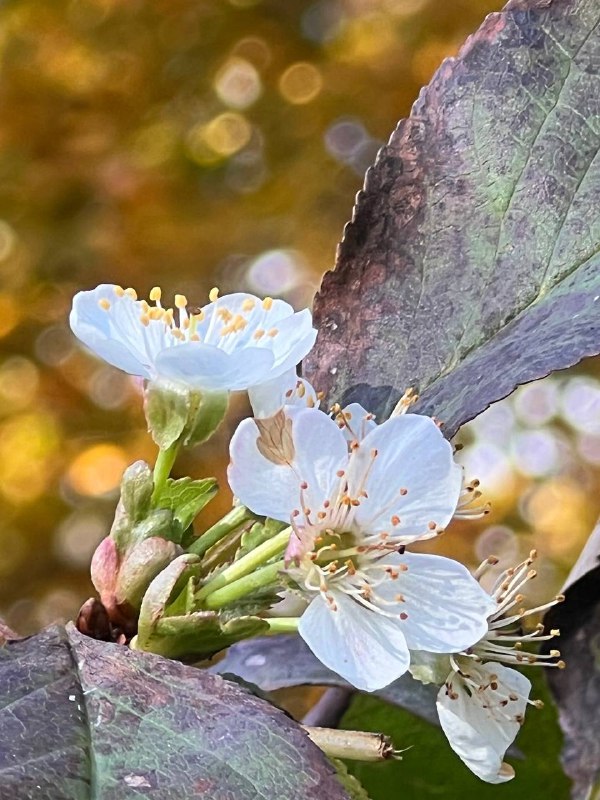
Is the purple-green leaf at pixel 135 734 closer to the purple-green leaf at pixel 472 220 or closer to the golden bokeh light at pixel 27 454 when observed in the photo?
the purple-green leaf at pixel 472 220

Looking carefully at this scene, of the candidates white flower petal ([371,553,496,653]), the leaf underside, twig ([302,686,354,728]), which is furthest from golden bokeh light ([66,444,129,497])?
white flower petal ([371,553,496,653])

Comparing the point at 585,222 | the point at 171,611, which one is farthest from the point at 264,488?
the point at 585,222

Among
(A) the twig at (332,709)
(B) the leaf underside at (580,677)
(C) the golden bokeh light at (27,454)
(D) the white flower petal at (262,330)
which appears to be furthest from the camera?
(C) the golden bokeh light at (27,454)

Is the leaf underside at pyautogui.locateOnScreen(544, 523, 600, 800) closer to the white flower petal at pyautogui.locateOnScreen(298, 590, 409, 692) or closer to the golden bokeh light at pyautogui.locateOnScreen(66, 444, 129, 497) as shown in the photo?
the white flower petal at pyautogui.locateOnScreen(298, 590, 409, 692)

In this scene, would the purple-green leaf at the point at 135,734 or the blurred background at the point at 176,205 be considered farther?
the blurred background at the point at 176,205

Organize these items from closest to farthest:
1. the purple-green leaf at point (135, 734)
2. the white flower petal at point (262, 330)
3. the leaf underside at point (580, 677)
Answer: the purple-green leaf at point (135, 734), the white flower petal at point (262, 330), the leaf underside at point (580, 677)

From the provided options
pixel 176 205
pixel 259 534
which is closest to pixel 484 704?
pixel 259 534

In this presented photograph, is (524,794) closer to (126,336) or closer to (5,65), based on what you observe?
(126,336)

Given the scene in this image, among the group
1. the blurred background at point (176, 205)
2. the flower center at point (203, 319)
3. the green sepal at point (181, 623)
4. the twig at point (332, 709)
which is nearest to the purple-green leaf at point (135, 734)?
the green sepal at point (181, 623)
